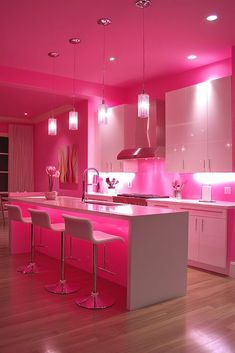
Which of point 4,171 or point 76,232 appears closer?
point 76,232

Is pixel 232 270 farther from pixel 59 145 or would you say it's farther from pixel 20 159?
pixel 20 159

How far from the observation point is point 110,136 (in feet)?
22.2

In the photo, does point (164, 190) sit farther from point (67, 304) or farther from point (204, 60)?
point (67, 304)

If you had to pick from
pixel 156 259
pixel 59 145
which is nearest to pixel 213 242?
pixel 156 259

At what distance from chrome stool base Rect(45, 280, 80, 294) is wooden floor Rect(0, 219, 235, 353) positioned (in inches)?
3.0

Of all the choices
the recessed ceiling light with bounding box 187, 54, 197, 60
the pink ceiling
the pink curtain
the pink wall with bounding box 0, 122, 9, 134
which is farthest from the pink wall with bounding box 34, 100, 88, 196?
the recessed ceiling light with bounding box 187, 54, 197, 60

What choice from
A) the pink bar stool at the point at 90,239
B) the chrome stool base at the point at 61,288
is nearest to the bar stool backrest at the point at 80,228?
the pink bar stool at the point at 90,239

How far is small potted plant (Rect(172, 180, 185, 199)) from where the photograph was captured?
5586mm

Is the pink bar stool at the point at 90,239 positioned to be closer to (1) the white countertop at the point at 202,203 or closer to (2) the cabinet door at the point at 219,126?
(1) the white countertop at the point at 202,203

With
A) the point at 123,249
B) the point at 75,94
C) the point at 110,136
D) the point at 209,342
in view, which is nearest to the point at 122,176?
the point at 110,136

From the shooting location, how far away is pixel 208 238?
4594 mm

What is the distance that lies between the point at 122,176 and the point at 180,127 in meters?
2.05

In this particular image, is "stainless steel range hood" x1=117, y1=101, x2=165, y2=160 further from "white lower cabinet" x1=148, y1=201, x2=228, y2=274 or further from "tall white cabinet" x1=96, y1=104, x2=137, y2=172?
"white lower cabinet" x1=148, y1=201, x2=228, y2=274

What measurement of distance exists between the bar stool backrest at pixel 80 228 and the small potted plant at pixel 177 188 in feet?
8.70
